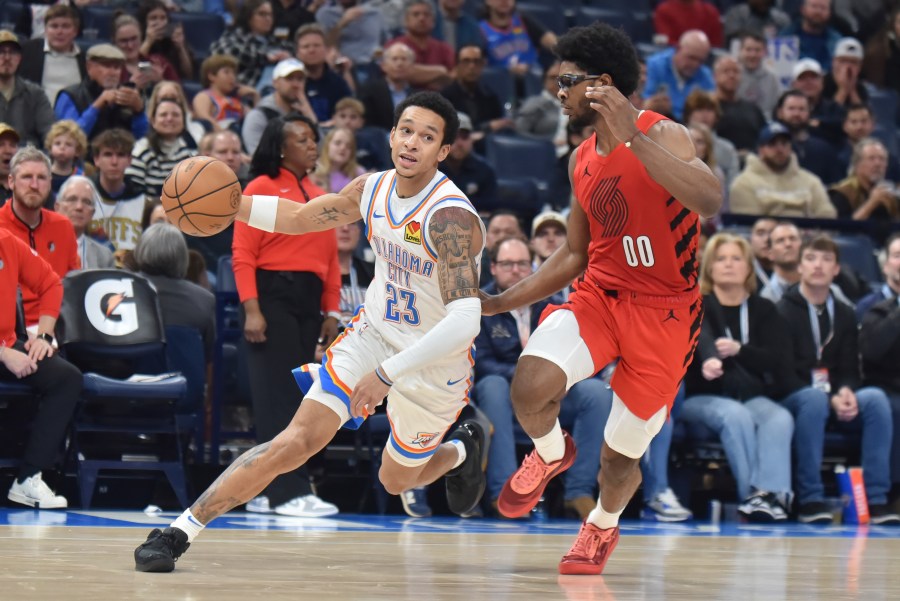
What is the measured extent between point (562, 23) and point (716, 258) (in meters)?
6.07

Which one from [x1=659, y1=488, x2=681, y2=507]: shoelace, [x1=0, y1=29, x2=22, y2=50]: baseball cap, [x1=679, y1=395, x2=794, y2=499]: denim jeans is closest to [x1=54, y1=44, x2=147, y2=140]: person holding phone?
[x1=0, y1=29, x2=22, y2=50]: baseball cap

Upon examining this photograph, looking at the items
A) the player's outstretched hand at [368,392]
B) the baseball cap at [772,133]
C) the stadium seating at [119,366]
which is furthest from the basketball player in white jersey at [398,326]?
the baseball cap at [772,133]

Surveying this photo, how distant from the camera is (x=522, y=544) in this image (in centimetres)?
709

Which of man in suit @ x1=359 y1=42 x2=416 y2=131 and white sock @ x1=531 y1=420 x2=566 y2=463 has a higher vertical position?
man in suit @ x1=359 y1=42 x2=416 y2=131

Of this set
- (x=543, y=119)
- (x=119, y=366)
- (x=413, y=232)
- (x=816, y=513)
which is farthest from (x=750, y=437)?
(x=543, y=119)

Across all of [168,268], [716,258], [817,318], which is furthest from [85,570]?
[817,318]

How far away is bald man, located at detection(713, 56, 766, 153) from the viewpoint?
13.3m

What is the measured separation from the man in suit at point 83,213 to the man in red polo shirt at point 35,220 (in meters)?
0.23

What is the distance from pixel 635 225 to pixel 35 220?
4275 millimetres

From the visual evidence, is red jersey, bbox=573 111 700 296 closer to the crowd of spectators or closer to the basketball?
the basketball

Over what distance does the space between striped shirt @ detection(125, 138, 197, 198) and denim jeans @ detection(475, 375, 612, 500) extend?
107 inches

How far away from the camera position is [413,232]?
552 cm

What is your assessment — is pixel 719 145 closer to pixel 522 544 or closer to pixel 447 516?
pixel 447 516

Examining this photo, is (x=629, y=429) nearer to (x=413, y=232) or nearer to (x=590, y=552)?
(x=590, y=552)
